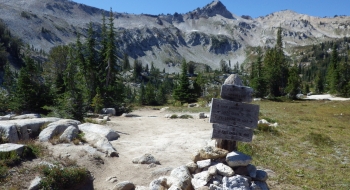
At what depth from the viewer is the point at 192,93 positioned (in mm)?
59719

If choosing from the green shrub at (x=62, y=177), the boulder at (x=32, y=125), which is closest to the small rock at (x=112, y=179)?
the green shrub at (x=62, y=177)

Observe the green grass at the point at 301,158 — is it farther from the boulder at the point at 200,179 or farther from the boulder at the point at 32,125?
the boulder at the point at 32,125

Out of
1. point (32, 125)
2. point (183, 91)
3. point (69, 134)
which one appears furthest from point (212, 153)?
point (183, 91)

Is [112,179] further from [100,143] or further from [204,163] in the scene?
[204,163]

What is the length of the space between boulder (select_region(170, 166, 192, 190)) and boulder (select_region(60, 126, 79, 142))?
305 inches

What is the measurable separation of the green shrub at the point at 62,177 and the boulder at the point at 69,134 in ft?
12.5

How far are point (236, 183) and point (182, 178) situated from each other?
1923mm

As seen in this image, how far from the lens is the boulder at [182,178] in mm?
8827

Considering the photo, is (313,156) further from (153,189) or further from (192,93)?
(192,93)

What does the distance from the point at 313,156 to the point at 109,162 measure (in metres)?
11.9

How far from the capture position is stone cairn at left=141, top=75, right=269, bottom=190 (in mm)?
8697

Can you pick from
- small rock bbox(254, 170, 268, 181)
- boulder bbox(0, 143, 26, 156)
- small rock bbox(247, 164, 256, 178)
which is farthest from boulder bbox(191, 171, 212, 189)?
boulder bbox(0, 143, 26, 156)

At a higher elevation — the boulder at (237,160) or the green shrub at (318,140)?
the boulder at (237,160)

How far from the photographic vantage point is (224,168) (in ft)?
29.6
